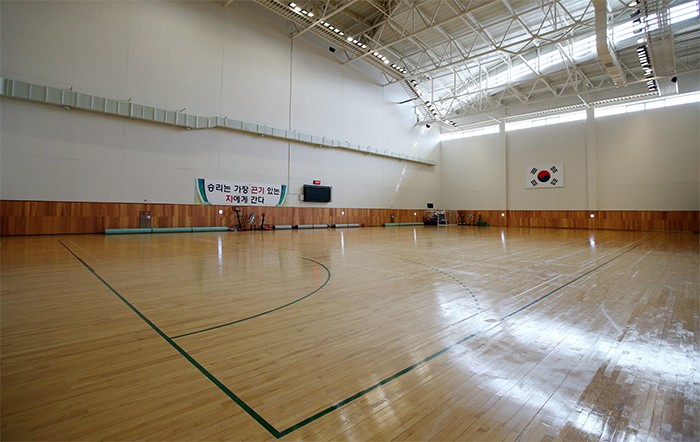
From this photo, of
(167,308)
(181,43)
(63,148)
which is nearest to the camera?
(167,308)

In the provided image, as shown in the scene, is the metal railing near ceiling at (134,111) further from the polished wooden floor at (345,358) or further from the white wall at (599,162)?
the white wall at (599,162)

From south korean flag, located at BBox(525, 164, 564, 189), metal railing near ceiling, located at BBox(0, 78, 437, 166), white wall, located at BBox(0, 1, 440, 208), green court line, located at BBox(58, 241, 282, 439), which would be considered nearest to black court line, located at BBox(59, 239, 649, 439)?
green court line, located at BBox(58, 241, 282, 439)

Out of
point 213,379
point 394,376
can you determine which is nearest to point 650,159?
point 394,376

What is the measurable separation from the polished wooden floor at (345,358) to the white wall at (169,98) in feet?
26.0

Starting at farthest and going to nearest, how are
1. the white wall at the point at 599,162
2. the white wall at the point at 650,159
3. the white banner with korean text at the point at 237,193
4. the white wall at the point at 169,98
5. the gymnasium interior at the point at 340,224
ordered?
the white wall at the point at 599,162
the white wall at the point at 650,159
the white banner with korean text at the point at 237,193
the white wall at the point at 169,98
the gymnasium interior at the point at 340,224

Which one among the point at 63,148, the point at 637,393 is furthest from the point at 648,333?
the point at 63,148

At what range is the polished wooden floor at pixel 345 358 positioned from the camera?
1457 mm

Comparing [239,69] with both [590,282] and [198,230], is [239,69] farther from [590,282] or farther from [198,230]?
[590,282]

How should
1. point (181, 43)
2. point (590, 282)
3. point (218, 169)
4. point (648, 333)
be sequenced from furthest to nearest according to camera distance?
point (218, 169), point (181, 43), point (590, 282), point (648, 333)

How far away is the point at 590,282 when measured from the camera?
14.5 ft

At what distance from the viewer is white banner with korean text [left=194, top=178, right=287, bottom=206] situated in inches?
508

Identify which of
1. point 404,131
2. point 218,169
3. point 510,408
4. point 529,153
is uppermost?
point 404,131

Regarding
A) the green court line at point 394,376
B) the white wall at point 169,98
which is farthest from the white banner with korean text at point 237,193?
the green court line at point 394,376

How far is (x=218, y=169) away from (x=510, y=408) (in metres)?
13.6
